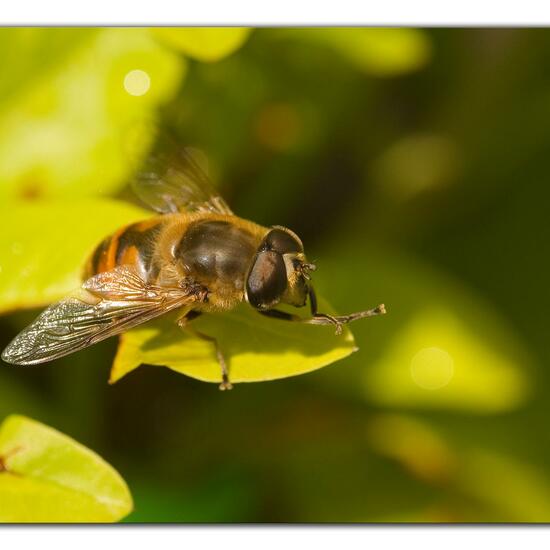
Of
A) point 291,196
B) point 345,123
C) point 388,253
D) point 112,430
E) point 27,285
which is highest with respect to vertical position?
point 345,123

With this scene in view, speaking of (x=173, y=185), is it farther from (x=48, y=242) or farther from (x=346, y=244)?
(x=346, y=244)

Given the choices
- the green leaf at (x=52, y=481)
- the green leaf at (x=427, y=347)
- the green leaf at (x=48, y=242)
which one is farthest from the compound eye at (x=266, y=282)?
the green leaf at (x=427, y=347)

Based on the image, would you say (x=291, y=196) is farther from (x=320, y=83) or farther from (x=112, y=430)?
(x=112, y=430)

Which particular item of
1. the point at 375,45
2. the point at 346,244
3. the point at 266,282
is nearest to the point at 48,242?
the point at 266,282

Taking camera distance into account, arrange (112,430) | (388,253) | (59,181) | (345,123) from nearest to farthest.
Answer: (59,181)
(112,430)
(388,253)
(345,123)

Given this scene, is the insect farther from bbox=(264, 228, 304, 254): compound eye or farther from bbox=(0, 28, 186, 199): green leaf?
bbox=(0, 28, 186, 199): green leaf

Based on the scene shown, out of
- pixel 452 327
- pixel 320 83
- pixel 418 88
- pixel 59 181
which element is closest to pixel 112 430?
pixel 59 181

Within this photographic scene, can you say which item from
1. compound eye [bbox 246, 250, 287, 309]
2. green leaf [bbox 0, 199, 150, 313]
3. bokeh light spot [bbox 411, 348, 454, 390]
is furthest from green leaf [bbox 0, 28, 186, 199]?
bokeh light spot [bbox 411, 348, 454, 390]
